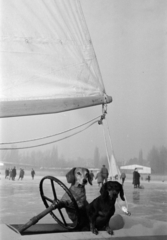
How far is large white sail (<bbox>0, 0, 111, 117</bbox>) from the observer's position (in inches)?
96.2

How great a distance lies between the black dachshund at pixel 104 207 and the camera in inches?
86.0

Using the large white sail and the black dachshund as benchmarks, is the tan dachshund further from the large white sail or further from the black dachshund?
the large white sail

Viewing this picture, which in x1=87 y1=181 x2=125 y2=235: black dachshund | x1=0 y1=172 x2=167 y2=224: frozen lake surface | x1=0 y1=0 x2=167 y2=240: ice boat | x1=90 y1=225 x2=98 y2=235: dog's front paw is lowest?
x1=0 y1=172 x2=167 y2=224: frozen lake surface

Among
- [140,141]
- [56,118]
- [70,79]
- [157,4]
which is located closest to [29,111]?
[70,79]

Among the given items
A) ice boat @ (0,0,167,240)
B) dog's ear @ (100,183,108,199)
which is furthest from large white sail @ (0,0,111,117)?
dog's ear @ (100,183,108,199)

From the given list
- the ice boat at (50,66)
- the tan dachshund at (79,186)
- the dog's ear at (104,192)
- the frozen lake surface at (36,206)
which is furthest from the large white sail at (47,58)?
the frozen lake surface at (36,206)

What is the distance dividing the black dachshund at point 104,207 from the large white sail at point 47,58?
27.0 inches

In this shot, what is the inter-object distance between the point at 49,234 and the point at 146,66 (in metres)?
3.48

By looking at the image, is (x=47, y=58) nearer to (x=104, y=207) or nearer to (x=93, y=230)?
(x=104, y=207)

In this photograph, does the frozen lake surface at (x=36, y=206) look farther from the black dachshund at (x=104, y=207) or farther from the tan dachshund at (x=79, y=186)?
the black dachshund at (x=104, y=207)

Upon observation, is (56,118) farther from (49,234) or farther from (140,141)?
(140,141)

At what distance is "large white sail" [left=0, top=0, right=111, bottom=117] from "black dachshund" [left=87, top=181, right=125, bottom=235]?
687 mm

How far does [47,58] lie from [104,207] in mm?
1261

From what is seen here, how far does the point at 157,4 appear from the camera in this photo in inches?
159
